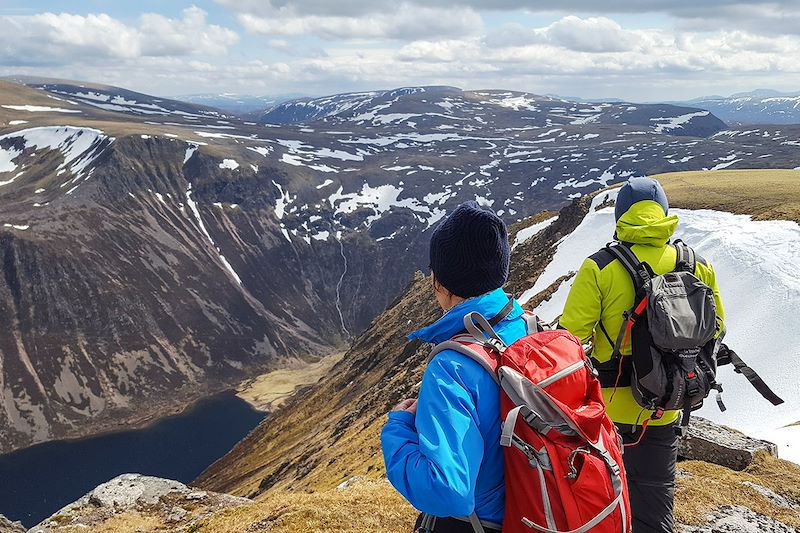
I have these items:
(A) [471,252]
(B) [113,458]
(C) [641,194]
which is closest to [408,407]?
(A) [471,252]

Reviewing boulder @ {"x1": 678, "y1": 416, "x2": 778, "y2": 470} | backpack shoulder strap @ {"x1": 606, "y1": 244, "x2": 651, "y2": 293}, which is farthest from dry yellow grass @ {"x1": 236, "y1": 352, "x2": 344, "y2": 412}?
backpack shoulder strap @ {"x1": 606, "y1": 244, "x2": 651, "y2": 293}

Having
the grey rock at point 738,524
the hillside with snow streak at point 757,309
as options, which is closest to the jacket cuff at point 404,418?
the grey rock at point 738,524

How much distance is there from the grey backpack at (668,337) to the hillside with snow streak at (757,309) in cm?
984

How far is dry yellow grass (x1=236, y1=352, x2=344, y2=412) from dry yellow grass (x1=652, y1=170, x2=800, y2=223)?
4587 inches

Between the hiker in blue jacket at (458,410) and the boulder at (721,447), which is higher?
the hiker in blue jacket at (458,410)

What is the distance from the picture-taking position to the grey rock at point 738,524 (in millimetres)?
10664

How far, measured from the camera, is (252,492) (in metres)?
51.9

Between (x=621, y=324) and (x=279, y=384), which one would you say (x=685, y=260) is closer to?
(x=621, y=324)

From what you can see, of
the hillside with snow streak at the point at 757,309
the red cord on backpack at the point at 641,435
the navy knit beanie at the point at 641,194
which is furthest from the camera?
the hillside with snow streak at the point at 757,309

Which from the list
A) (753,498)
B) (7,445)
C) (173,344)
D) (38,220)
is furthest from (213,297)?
(753,498)

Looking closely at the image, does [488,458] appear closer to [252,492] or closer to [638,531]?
[638,531]

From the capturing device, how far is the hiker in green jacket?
23.6 feet

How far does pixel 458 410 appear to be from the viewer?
4121 millimetres

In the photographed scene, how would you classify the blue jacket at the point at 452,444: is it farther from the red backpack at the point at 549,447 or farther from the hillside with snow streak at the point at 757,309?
the hillside with snow streak at the point at 757,309
